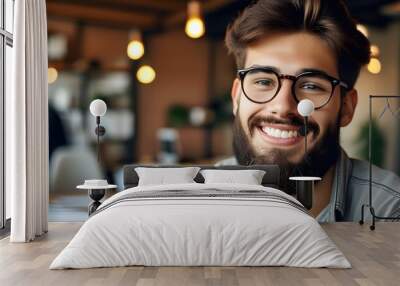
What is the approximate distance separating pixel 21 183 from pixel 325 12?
391cm

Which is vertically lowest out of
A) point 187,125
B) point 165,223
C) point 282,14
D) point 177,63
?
point 165,223

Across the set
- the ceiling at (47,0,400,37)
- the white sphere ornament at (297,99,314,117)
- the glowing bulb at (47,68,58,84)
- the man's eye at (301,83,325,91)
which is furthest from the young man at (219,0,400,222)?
the glowing bulb at (47,68,58,84)

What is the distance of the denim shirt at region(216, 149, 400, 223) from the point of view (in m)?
7.00

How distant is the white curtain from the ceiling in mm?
951

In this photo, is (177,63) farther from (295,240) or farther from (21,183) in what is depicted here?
(295,240)

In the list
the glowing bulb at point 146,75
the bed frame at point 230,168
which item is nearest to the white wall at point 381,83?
the bed frame at point 230,168

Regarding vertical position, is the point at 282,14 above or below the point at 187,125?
above

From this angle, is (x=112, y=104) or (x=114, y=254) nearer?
(x=114, y=254)

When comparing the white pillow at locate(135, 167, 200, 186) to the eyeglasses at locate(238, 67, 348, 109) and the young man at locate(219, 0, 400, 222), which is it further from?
the eyeglasses at locate(238, 67, 348, 109)

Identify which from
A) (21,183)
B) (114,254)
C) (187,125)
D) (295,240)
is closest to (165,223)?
(114,254)

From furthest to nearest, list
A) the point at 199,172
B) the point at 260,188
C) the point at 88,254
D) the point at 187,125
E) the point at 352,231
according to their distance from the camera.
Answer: the point at 187,125 → the point at 199,172 → the point at 352,231 → the point at 260,188 → the point at 88,254

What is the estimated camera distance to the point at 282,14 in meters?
6.93

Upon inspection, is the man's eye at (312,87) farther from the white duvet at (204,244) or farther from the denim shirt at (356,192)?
the white duvet at (204,244)

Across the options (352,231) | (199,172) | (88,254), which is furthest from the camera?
(199,172)
